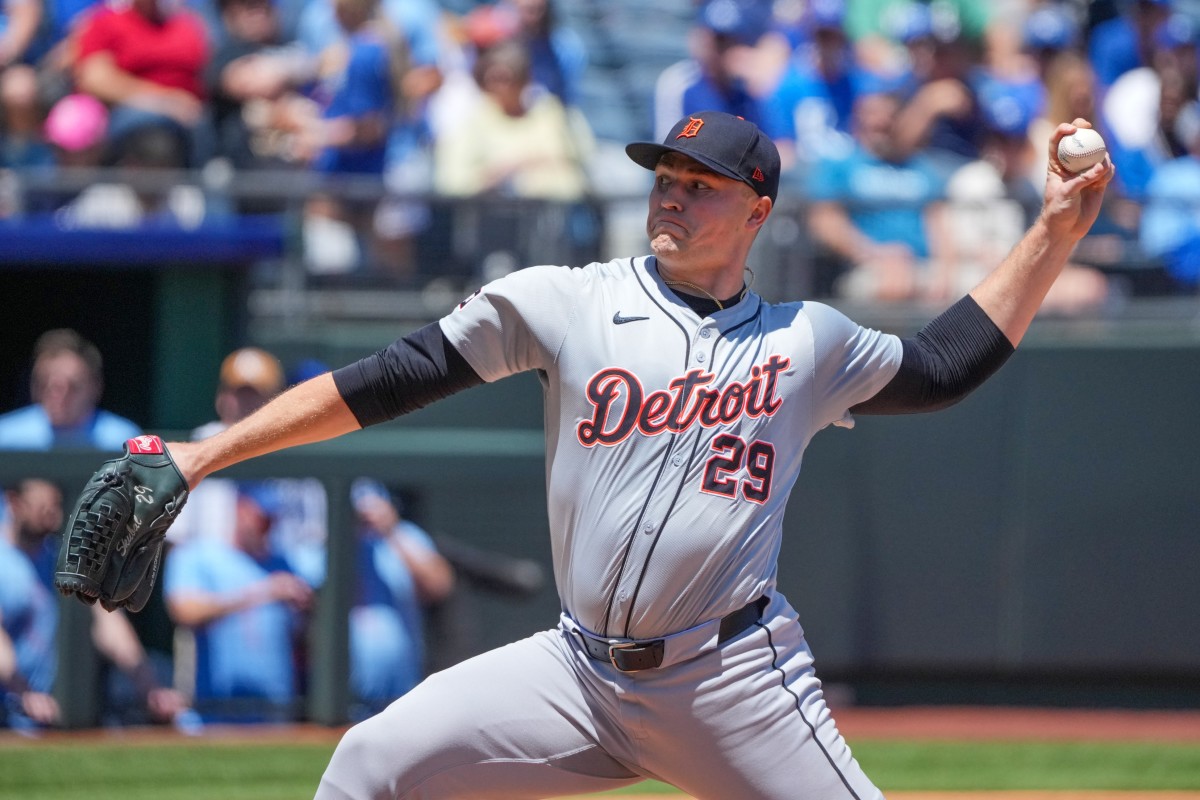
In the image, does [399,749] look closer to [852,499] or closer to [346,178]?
[852,499]

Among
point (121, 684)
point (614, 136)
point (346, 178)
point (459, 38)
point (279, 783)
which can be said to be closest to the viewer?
point (279, 783)

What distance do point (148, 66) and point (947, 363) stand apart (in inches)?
219

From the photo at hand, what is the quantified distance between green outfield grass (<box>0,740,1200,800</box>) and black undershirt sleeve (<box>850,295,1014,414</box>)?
2760 millimetres

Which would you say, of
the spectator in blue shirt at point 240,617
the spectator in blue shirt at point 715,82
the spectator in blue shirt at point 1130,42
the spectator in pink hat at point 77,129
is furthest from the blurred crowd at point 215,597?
the spectator in blue shirt at point 1130,42

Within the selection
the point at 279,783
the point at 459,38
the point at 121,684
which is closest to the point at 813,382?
the point at 279,783

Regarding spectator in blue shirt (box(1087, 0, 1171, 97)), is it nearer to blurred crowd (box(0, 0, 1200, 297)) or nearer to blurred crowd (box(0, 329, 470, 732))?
blurred crowd (box(0, 0, 1200, 297))

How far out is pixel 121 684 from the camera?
20.3 ft

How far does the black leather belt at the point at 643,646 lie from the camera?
299 cm

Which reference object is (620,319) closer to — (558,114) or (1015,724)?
(1015,724)

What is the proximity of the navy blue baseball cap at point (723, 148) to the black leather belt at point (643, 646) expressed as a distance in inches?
32.8

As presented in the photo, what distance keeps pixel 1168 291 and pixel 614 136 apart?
12.2ft

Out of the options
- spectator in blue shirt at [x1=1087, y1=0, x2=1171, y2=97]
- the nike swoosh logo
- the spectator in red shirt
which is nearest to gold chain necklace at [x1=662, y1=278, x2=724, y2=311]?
the nike swoosh logo

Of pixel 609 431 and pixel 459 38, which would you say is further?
pixel 459 38

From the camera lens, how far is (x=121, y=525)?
276 cm
